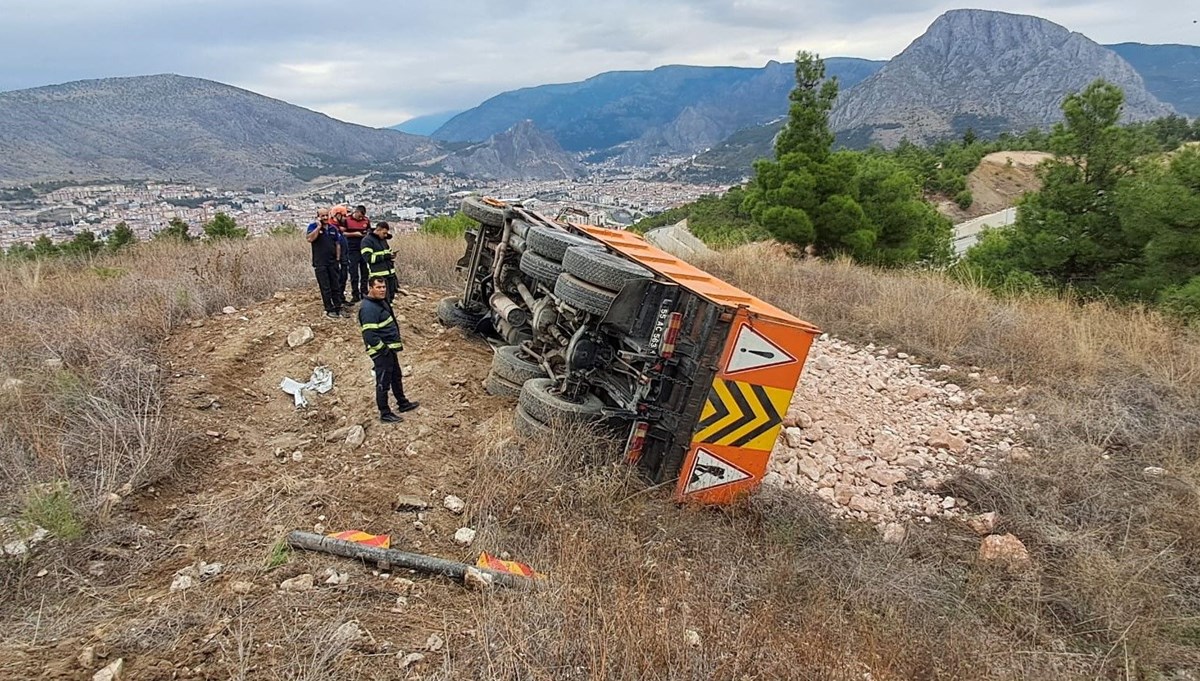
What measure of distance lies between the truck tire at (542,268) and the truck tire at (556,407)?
0.93 metres

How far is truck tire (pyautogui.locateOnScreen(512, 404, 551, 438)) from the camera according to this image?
398cm

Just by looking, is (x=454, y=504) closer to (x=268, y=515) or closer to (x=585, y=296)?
(x=268, y=515)

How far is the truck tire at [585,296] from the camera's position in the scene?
4043 mm

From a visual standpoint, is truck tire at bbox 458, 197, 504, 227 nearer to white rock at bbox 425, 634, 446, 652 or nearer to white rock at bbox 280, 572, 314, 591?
white rock at bbox 280, 572, 314, 591

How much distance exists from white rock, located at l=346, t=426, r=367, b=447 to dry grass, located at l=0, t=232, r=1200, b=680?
73 centimetres

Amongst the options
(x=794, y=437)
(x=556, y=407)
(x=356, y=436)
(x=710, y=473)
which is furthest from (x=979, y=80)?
(x=356, y=436)

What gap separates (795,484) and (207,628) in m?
3.41

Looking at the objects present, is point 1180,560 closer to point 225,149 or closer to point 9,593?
point 9,593

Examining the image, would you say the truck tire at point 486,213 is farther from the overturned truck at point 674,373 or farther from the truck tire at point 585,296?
the truck tire at point 585,296

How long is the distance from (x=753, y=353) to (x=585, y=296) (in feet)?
3.66

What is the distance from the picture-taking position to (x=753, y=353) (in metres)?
3.78

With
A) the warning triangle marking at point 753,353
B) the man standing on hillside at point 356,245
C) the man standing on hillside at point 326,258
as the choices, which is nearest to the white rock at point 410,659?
the warning triangle marking at point 753,353

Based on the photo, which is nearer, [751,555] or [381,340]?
[751,555]

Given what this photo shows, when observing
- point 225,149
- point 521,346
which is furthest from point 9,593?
point 225,149
